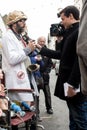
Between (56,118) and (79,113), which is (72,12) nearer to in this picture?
(79,113)

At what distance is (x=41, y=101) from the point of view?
25.6ft

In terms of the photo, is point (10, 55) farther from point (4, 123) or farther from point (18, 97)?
point (4, 123)

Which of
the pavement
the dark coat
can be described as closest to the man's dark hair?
the dark coat

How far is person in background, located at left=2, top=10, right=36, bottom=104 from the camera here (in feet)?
13.5

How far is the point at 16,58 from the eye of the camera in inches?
160

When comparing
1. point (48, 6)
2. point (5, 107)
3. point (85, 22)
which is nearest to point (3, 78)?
point (5, 107)

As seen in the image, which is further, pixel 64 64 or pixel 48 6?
pixel 48 6

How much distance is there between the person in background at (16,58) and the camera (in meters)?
4.10

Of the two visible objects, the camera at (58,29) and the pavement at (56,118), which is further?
the pavement at (56,118)

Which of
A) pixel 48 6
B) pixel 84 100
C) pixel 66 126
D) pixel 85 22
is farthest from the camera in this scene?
pixel 48 6

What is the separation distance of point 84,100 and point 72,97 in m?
0.17

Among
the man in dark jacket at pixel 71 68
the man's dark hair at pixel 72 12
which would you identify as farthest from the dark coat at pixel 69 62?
the man's dark hair at pixel 72 12

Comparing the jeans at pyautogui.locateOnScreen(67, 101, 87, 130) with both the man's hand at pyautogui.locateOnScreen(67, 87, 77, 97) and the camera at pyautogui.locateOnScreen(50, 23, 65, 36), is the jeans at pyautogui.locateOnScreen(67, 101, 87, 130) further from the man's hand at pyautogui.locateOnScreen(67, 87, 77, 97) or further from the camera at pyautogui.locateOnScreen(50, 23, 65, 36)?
the camera at pyautogui.locateOnScreen(50, 23, 65, 36)

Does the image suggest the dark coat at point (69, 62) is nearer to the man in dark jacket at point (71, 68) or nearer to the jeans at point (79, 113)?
the man in dark jacket at point (71, 68)
